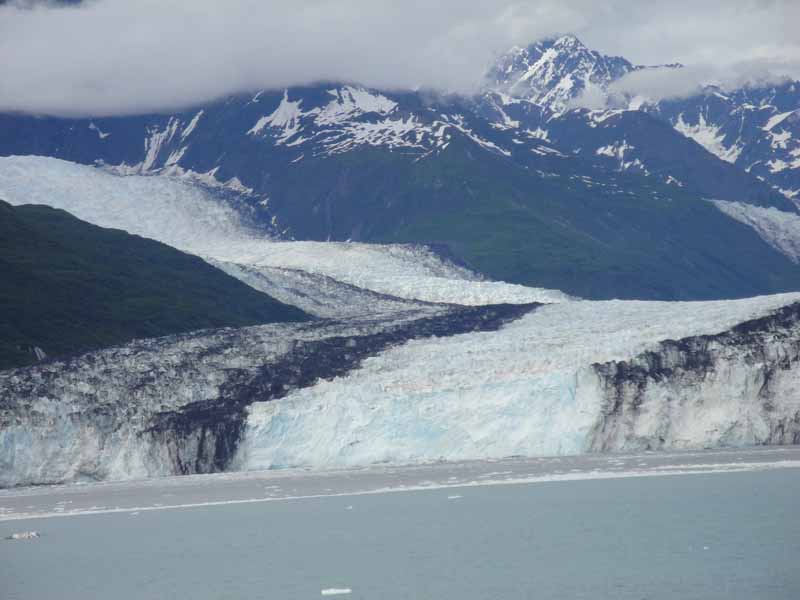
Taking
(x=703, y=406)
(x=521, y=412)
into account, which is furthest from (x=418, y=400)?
(x=703, y=406)

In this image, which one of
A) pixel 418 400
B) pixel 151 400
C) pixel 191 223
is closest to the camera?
pixel 418 400

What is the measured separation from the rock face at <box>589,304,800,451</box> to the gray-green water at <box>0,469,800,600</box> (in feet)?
23.6

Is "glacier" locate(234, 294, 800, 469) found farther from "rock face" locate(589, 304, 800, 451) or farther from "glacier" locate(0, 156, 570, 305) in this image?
"glacier" locate(0, 156, 570, 305)

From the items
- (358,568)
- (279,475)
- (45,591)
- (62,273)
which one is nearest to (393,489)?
(279,475)

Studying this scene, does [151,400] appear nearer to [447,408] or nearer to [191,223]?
[447,408]

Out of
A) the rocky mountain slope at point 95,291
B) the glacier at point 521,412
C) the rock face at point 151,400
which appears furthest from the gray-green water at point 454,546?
the rocky mountain slope at point 95,291

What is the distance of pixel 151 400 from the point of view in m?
64.6

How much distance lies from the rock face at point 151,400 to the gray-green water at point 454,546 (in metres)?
9.24

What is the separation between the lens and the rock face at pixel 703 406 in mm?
59188

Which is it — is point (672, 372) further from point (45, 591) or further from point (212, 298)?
point (212, 298)

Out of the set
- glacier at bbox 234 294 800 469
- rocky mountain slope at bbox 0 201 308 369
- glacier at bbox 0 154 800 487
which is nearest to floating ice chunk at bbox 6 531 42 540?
glacier at bbox 0 154 800 487

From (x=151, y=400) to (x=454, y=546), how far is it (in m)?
24.8

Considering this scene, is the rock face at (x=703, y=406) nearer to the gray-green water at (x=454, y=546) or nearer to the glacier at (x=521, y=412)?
the glacier at (x=521, y=412)

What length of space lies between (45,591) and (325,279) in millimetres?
84554
